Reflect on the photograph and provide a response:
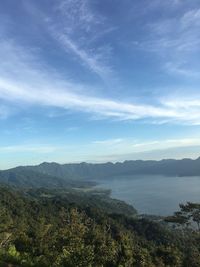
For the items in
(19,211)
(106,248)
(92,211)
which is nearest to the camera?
(106,248)

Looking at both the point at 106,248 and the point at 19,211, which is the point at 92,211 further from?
the point at 106,248

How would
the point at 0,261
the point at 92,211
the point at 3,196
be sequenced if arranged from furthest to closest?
the point at 3,196 → the point at 92,211 → the point at 0,261

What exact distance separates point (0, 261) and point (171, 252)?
1149 inches

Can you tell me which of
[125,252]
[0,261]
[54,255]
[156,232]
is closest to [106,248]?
[125,252]

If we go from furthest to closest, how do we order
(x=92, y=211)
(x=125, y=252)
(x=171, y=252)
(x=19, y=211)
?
(x=92, y=211)
(x=19, y=211)
(x=171, y=252)
(x=125, y=252)

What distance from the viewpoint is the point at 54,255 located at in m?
28.4

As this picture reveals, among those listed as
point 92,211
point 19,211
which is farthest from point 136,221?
point 19,211

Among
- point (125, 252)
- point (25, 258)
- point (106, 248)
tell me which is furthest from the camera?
point (125, 252)

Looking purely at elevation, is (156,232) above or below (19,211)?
below

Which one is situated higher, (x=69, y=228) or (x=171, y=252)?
(x=69, y=228)

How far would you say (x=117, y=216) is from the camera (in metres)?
176

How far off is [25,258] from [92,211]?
5934 inches

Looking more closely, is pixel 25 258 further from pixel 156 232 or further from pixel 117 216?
pixel 117 216

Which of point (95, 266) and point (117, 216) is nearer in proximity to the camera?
point (95, 266)
